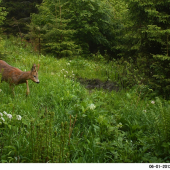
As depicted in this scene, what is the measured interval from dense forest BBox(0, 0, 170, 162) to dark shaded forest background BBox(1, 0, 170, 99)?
0.10ft

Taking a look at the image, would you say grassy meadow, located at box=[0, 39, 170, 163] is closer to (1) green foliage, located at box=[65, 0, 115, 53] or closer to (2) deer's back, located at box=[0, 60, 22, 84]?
(2) deer's back, located at box=[0, 60, 22, 84]

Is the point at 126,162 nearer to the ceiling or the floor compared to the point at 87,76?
nearer to the ceiling

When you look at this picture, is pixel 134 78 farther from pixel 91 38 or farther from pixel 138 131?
pixel 91 38

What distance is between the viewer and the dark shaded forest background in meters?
6.41

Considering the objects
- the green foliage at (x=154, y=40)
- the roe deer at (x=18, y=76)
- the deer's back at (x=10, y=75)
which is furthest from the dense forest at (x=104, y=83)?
the deer's back at (x=10, y=75)

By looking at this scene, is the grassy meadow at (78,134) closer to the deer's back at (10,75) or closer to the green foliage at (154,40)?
the deer's back at (10,75)

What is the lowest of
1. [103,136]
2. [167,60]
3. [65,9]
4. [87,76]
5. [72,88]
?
[87,76]

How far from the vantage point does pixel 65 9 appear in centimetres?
1173

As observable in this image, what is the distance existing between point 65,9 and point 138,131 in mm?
10163

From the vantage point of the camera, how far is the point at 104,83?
684cm

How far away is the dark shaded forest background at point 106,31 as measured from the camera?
6406 mm

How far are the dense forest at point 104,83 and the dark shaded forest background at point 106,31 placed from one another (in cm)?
3

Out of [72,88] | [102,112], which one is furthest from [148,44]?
[102,112]

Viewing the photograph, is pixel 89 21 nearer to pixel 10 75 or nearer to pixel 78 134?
pixel 10 75
